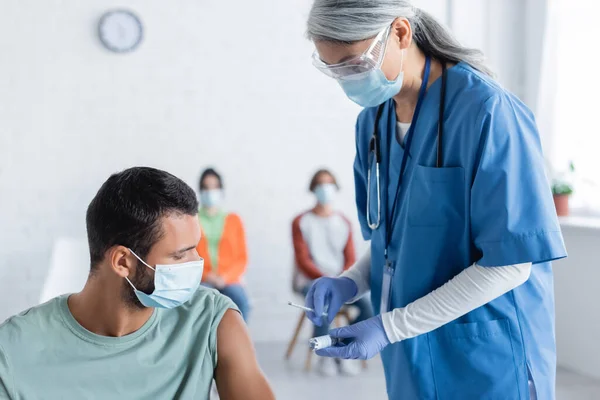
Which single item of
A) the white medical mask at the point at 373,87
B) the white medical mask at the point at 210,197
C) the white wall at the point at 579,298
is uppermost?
the white medical mask at the point at 373,87

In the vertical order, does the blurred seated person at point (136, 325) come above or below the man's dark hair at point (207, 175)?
above

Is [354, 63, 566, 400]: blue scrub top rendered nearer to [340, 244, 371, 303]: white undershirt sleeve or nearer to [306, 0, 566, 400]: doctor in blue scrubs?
[306, 0, 566, 400]: doctor in blue scrubs

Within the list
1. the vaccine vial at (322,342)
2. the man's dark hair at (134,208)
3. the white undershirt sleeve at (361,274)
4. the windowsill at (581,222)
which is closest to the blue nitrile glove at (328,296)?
the white undershirt sleeve at (361,274)

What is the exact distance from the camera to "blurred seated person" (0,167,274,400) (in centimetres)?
135

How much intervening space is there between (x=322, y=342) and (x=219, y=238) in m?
2.46

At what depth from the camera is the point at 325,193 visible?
12.6 ft

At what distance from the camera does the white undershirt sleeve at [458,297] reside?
4.10 ft

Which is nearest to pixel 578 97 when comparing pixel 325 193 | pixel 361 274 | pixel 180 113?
pixel 325 193

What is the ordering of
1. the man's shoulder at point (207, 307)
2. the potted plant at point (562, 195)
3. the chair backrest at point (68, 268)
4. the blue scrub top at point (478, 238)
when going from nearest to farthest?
1. the blue scrub top at point (478, 238)
2. the man's shoulder at point (207, 307)
3. the chair backrest at point (68, 268)
4. the potted plant at point (562, 195)

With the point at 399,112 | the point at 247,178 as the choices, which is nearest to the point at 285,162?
the point at 247,178

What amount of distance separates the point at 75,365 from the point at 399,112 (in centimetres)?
86

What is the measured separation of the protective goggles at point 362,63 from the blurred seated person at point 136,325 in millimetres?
393

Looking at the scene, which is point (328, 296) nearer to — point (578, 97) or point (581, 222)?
point (581, 222)

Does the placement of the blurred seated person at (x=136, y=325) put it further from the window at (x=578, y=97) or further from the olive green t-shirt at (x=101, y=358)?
the window at (x=578, y=97)
